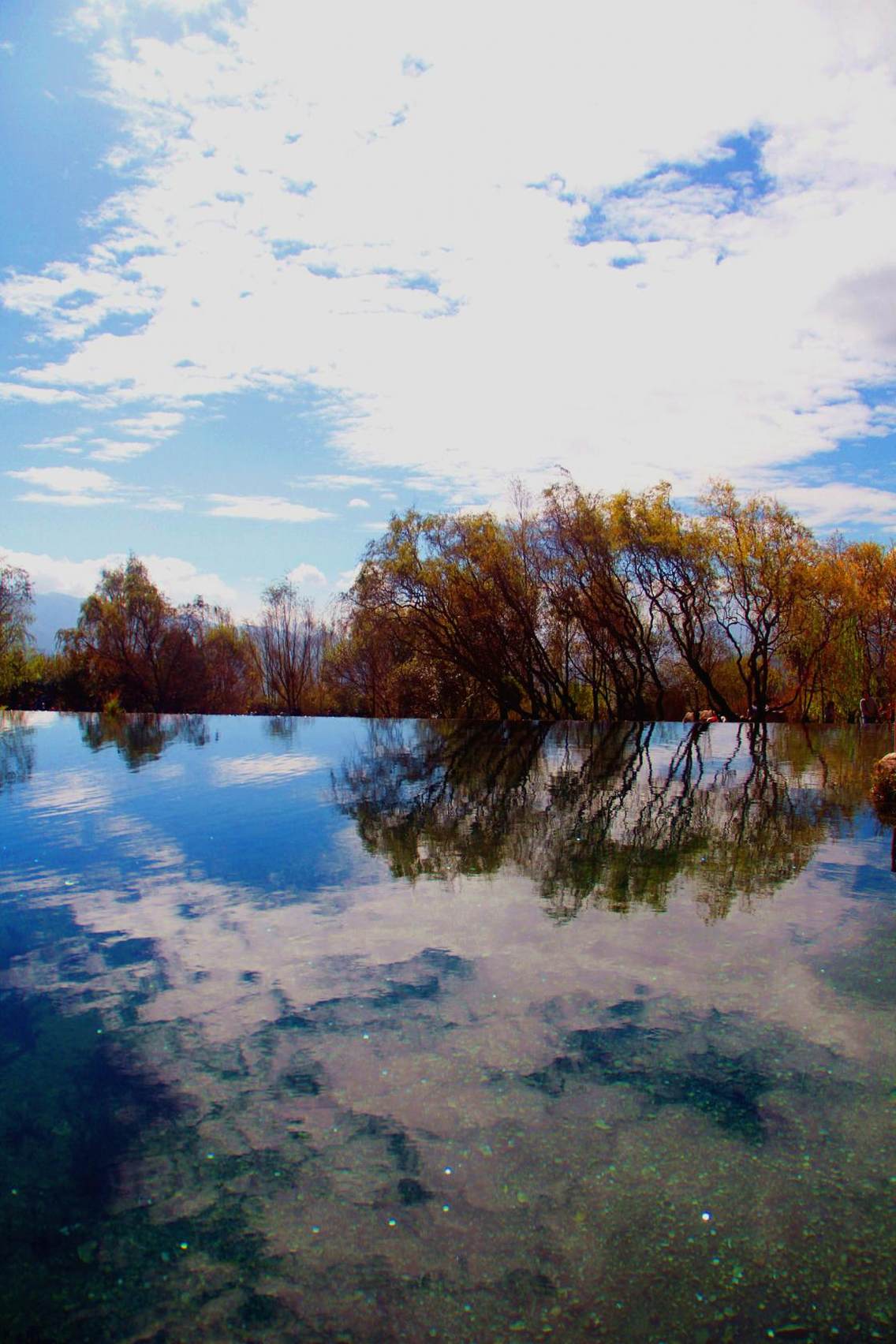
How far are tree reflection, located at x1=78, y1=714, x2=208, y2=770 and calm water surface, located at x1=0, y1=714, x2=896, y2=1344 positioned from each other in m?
7.06

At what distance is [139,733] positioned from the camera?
17.4 m

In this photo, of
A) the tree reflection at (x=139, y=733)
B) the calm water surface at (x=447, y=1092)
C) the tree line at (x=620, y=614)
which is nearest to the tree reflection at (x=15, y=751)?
the tree reflection at (x=139, y=733)

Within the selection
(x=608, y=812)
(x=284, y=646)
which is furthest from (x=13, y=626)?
(x=608, y=812)

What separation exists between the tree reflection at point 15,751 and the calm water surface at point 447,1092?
15.5 ft

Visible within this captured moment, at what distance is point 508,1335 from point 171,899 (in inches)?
134

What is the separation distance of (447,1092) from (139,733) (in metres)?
16.0

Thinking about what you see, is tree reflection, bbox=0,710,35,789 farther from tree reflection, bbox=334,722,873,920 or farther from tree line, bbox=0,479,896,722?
tree line, bbox=0,479,896,722

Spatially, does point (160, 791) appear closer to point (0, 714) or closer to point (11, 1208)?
point (11, 1208)

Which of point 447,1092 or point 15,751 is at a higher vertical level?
point 15,751

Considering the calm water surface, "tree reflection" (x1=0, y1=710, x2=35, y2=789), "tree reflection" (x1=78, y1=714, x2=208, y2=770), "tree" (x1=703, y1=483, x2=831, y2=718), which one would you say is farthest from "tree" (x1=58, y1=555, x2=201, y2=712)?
the calm water surface

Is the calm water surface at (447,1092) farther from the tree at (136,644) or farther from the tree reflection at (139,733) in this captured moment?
the tree at (136,644)

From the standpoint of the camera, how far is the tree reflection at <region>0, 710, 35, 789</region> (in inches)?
403

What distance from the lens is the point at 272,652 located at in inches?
1538

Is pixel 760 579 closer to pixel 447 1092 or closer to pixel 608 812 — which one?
pixel 608 812
